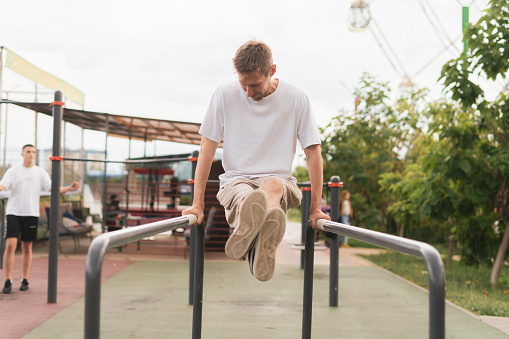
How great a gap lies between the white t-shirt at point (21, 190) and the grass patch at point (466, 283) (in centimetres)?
505

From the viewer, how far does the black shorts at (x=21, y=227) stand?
5.89 m

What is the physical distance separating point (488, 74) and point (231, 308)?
14.1 feet

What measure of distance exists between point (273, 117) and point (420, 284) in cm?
549

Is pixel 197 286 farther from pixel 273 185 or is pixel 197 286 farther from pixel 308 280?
pixel 273 185

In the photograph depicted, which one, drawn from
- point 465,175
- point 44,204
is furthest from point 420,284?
point 44,204

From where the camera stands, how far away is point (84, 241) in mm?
12219

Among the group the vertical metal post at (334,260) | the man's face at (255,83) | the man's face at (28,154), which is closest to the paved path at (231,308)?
the vertical metal post at (334,260)

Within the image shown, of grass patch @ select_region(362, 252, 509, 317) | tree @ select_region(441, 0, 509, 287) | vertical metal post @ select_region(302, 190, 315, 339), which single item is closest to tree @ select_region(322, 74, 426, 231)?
grass patch @ select_region(362, 252, 509, 317)

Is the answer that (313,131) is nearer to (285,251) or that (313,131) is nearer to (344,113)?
(285,251)

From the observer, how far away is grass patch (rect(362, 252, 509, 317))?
5613 mm

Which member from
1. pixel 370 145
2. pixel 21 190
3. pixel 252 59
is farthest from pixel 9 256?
pixel 370 145

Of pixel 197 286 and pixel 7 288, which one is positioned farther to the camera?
pixel 7 288

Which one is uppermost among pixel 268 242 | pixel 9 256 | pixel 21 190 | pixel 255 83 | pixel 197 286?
pixel 255 83

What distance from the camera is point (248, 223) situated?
7.89 ft
